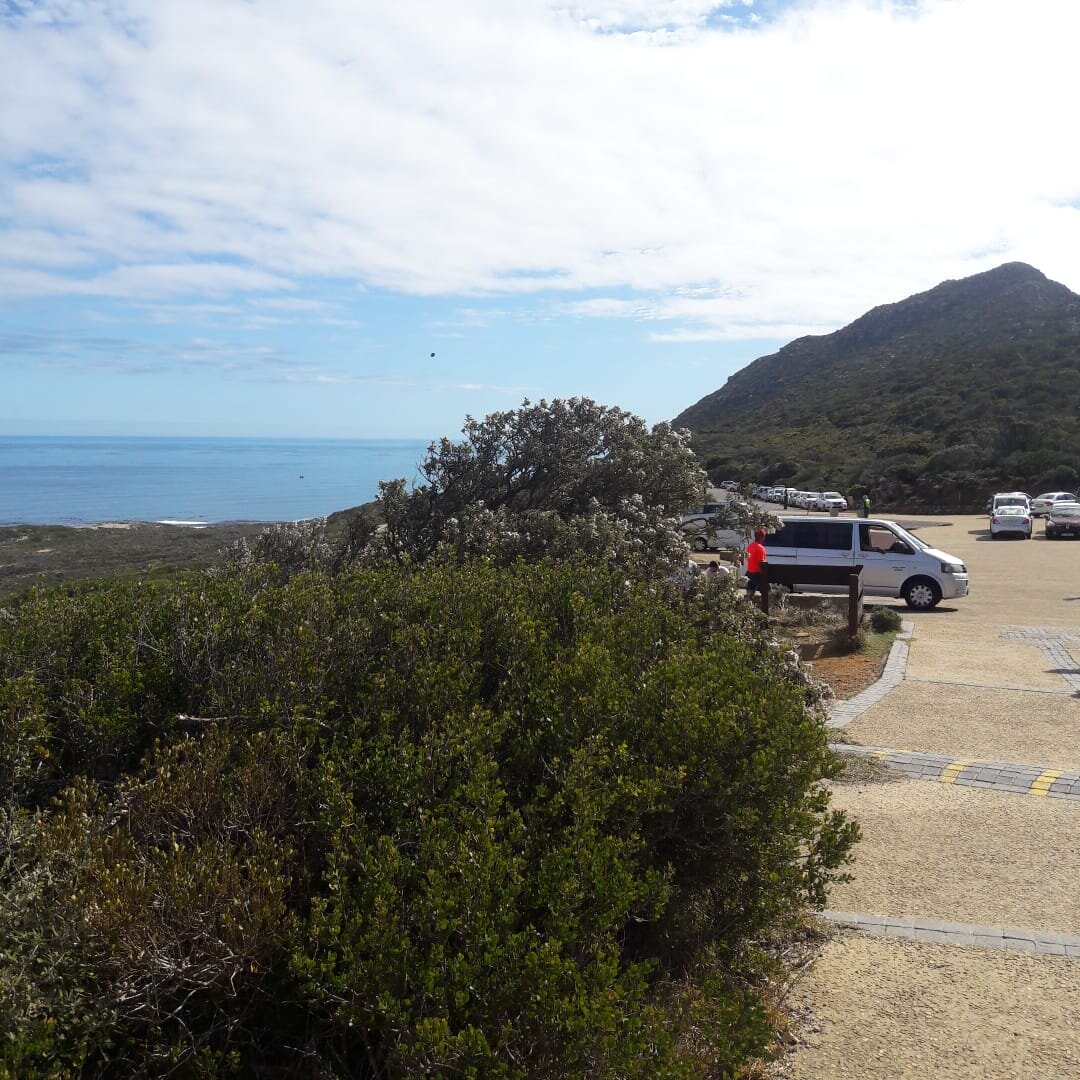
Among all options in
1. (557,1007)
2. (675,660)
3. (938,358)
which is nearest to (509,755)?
(675,660)

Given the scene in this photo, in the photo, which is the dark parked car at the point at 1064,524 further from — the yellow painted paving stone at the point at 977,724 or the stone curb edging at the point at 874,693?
the yellow painted paving stone at the point at 977,724

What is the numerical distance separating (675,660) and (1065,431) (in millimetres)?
53387

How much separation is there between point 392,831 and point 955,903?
2988 millimetres

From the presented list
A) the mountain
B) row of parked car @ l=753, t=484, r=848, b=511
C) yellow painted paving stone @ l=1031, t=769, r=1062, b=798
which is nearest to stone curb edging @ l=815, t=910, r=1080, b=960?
yellow painted paving stone @ l=1031, t=769, r=1062, b=798

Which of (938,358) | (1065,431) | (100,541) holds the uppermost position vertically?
(938,358)

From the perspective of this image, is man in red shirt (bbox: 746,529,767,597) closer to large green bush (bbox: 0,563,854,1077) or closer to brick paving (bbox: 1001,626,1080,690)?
brick paving (bbox: 1001,626,1080,690)

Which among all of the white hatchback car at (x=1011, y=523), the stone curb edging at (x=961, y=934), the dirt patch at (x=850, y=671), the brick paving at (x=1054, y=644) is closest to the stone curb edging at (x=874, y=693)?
the dirt patch at (x=850, y=671)

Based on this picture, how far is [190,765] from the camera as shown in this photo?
313cm

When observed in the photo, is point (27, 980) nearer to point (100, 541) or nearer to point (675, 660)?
point (675, 660)

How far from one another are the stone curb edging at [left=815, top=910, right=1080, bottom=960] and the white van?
11.7 meters

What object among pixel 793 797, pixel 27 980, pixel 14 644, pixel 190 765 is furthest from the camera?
pixel 14 644

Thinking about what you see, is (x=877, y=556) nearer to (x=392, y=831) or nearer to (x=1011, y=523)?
(x=392, y=831)

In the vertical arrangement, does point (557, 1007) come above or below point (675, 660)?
below

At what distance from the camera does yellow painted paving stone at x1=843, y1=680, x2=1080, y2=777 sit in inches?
293
